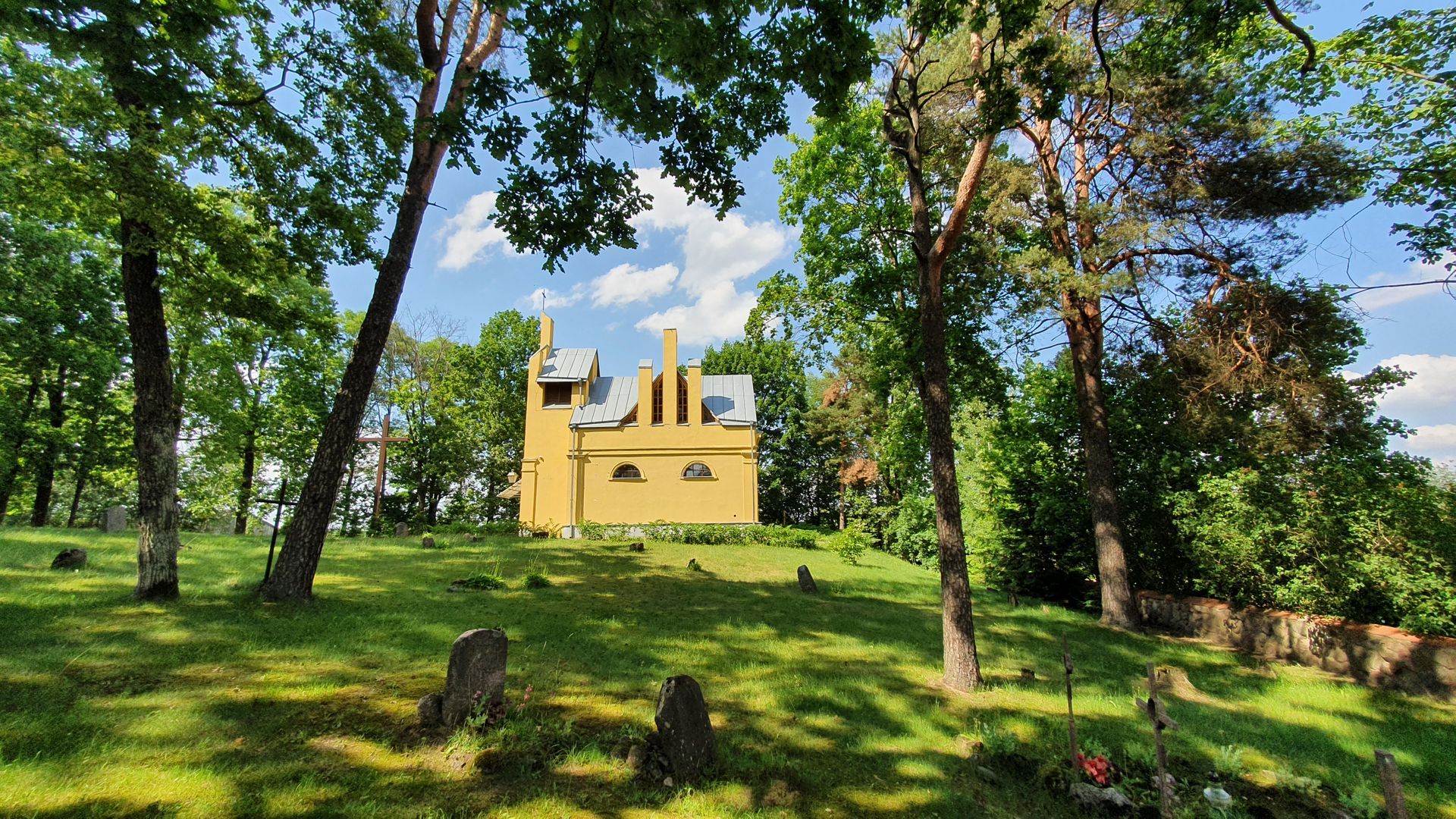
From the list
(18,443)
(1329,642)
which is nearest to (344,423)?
(1329,642)

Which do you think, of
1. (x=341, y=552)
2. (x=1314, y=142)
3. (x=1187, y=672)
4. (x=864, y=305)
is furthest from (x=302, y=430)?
(x=1314, y=142)

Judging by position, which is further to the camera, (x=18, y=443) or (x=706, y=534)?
(x=706, y=534)

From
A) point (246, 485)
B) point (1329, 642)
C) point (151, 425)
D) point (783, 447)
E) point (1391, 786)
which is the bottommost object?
point (1329, 642)

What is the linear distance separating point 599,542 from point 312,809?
15.2 meters

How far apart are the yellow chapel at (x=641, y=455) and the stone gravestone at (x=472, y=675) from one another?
1922 centimetres

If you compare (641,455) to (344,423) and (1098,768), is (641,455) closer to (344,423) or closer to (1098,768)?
(344,423)

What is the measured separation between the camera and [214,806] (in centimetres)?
326

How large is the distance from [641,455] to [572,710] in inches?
775

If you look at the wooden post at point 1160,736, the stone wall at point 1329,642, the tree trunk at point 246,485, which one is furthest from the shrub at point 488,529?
the wooden post at point 1160,736

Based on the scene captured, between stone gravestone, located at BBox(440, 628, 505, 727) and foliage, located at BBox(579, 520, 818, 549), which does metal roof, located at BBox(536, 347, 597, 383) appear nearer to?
foliage, located at BBox(579, 520, 818, 549)

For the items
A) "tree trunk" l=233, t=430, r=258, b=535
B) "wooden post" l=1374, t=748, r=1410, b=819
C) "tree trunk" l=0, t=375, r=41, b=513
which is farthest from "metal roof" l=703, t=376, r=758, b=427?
"tree trunk" l=0, t=375, r=41, b=513

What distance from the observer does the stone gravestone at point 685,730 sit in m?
4.14

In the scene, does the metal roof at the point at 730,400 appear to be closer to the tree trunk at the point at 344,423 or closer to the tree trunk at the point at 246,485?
the tree trunk at the point at 344,423

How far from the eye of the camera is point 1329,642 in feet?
27.0
